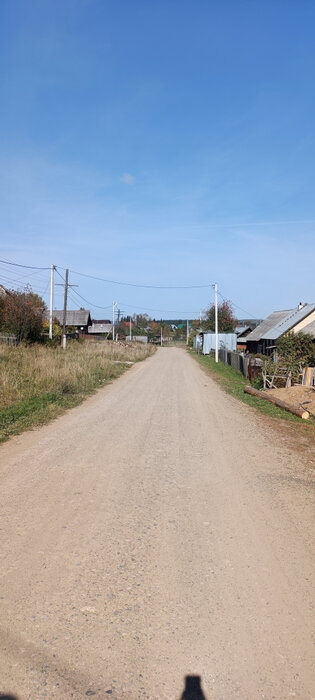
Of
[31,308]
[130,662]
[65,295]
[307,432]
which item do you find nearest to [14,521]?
[130,662]

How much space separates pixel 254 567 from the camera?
3.65 metres

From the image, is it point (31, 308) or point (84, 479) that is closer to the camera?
point (84, 479)

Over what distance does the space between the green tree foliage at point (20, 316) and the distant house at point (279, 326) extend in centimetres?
1590

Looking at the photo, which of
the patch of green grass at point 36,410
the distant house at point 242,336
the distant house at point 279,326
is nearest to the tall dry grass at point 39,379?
the patch of green grass at point 36,410

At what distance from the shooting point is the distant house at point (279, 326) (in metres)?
28.7

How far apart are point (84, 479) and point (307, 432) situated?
5841mm

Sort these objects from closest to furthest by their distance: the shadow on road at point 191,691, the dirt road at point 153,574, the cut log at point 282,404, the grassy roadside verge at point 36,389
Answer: the shadow on road at point 191,691 < the dirt road at point 153,574 < the grassy roadside verge at point 36,389 < the cut log at point 282,404

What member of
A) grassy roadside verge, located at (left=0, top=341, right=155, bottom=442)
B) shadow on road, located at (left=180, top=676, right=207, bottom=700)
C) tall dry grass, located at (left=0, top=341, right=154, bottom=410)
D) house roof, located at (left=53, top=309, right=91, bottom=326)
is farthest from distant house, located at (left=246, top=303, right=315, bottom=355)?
house roof, located at (left=53, top=309, right=91, bottom=326)

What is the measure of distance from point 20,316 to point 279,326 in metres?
18.7

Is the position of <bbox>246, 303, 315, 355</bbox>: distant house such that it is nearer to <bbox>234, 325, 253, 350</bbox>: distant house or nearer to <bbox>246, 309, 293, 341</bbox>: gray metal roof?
<bbox>246, 309, 293, 341</bbox>: gray metal roof

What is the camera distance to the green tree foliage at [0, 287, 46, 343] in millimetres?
29406

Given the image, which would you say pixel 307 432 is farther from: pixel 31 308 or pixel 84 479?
pixel 31 308

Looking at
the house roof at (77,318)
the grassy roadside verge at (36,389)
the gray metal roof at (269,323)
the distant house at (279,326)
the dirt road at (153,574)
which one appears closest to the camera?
the dirt road at (153,574)

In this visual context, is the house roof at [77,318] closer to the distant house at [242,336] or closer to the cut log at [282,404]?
the distant house at [242,336]
